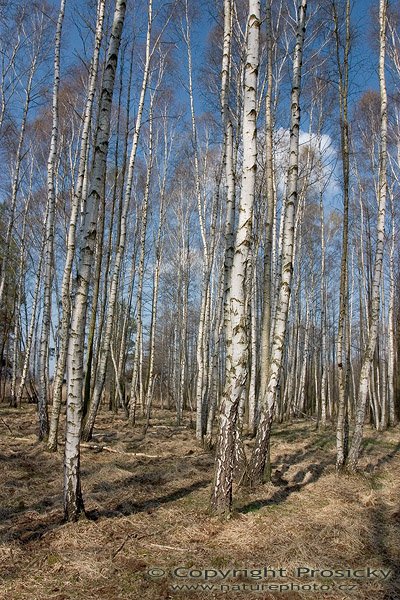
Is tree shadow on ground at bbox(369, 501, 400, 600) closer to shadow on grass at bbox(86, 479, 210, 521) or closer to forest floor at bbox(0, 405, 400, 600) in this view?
forest floor at bbox(0, 405, 400, 600)

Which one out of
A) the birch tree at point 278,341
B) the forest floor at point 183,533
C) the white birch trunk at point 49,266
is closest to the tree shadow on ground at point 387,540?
the forest floor at point 183,533

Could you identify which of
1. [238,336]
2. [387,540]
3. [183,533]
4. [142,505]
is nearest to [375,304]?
[238,336]

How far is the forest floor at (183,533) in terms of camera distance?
327 cm

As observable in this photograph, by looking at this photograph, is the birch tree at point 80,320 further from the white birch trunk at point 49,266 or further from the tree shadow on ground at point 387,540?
the white birch trunk at point 49,266

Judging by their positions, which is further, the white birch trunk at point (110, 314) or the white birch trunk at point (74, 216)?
the white birch trunk at point (110, 314)

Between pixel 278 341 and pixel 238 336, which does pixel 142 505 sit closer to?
pixel 238 336

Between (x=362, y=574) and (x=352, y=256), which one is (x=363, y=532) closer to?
(x=362, y=574)

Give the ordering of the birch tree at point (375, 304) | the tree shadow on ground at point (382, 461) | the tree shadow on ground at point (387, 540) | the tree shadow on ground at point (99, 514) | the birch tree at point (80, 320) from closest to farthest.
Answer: the tree shadow on ground at point (387, 540), the tree shadow on ground at point (99, 514), the birch tree at point (80, 320), the birch tree at point (375, 304), the tree shadow on ground at point (382, 461)

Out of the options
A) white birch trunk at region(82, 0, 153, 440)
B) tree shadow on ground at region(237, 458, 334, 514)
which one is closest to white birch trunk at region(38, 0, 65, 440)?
white birch trunk at region(82, 0, 153, 440)

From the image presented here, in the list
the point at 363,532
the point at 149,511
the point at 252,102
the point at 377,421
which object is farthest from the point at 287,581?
the point at 377,421

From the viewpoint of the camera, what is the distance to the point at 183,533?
4191 mm

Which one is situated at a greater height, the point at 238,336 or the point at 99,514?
the point at 238,336

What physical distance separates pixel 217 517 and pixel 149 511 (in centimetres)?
81

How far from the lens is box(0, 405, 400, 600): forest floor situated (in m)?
3.27
